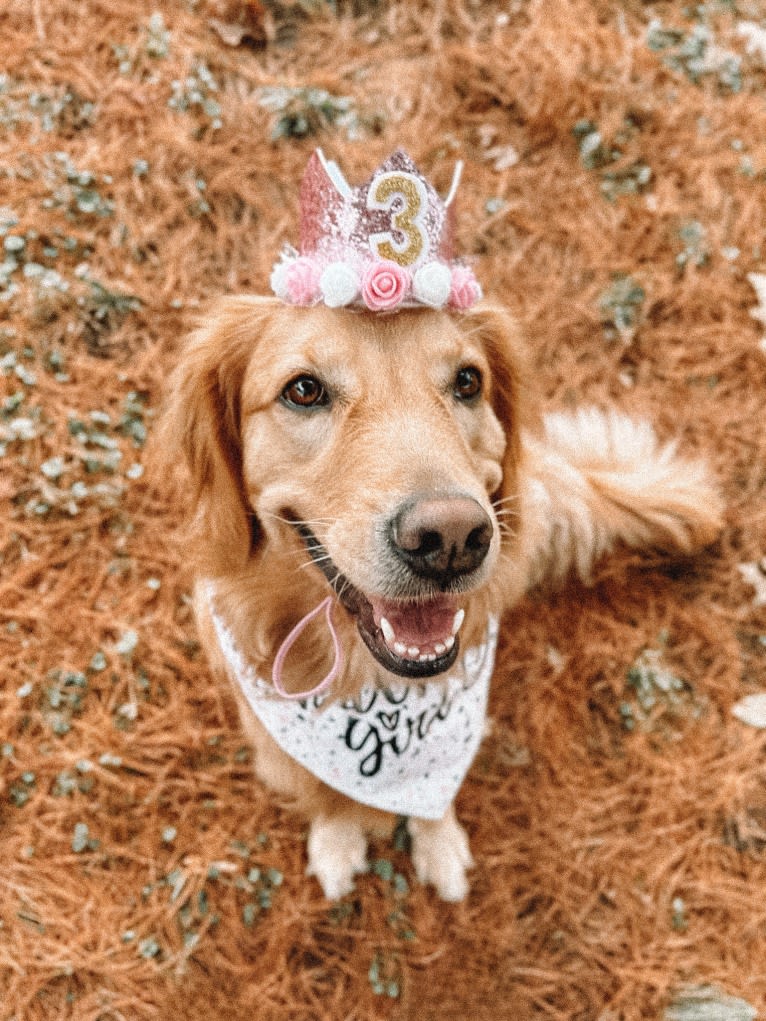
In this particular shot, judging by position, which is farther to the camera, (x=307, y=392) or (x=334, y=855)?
(x=334, y=855)

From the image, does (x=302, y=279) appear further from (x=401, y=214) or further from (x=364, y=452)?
(x=364, y=452)

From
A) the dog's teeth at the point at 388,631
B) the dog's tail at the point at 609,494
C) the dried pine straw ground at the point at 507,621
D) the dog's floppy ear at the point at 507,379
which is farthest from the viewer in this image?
the dog's tail at the point at 609,494

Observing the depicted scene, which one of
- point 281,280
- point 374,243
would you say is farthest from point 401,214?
point 281,280

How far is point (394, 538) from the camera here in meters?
1.88

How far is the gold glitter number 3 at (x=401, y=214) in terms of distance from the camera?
196 cm

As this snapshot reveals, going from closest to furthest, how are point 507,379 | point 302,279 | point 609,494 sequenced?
point 302,279
point 507,379
point 609,494

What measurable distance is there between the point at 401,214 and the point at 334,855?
2.28 m

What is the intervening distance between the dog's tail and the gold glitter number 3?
1.32 meters

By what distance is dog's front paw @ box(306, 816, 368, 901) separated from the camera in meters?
3.05

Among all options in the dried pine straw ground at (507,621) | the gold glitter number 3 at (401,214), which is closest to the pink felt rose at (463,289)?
the gold glitter number 3 at (401,214)

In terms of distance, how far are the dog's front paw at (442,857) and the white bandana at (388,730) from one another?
0.97ft

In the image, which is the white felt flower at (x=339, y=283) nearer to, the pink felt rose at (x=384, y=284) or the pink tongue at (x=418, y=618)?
the pink felt rose at (x=384, y=284)

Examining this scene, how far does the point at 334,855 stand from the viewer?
3.05 metres

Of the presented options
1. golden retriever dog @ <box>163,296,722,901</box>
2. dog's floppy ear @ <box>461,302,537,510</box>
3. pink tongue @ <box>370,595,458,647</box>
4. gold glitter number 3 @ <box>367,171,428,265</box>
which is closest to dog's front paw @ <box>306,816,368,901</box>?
golden retriever dog @ <box>163,296,722,901</box>
